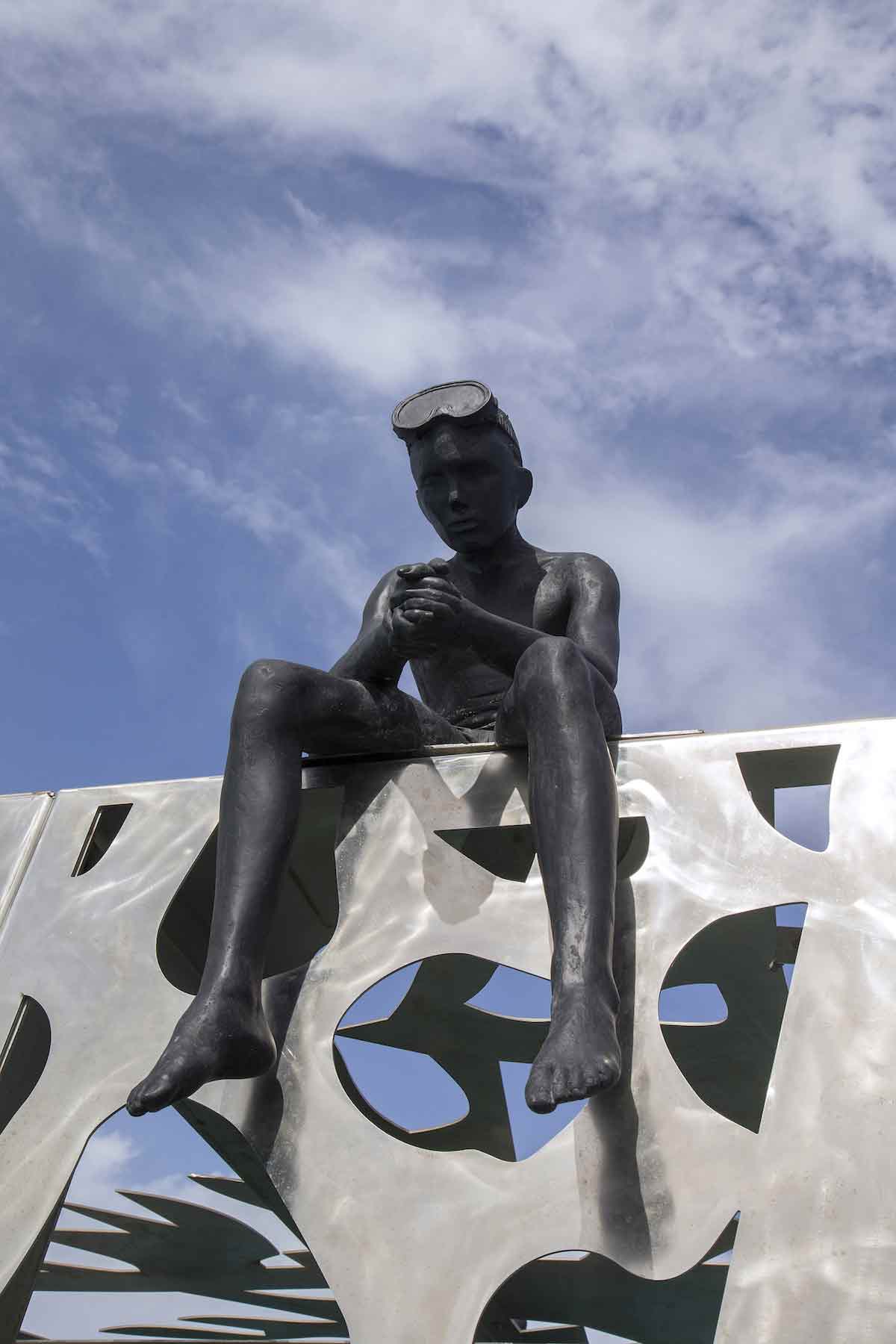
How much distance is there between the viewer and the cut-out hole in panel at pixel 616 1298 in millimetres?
4734

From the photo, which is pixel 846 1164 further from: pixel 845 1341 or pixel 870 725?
pixel 870 725

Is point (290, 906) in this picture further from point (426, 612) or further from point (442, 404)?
point (442, 404)

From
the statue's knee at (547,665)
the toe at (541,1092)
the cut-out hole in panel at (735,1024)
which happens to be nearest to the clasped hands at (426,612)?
the statue's knee at (547,665)

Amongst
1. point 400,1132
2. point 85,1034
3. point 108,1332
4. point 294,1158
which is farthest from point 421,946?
point 108,1332

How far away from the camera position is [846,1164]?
286cm

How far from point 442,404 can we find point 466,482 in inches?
10.6

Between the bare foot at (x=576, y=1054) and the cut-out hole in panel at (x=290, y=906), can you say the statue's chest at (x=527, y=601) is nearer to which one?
the cut-out hole in panel at (x=290, y=906)

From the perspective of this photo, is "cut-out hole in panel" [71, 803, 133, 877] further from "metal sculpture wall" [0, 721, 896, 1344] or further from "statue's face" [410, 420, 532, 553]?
"statue's face" [410, 420, 532, 553]

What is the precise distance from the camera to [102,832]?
165 inches

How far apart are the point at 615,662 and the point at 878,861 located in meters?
1.09

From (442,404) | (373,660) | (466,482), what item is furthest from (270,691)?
(442,404)

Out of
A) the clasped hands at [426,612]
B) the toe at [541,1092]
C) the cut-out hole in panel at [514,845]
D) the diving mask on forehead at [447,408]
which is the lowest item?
the toe at [541,1092]

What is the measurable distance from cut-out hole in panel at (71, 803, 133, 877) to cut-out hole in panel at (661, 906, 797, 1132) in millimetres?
2253

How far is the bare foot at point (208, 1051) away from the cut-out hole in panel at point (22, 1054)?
0.75 m
